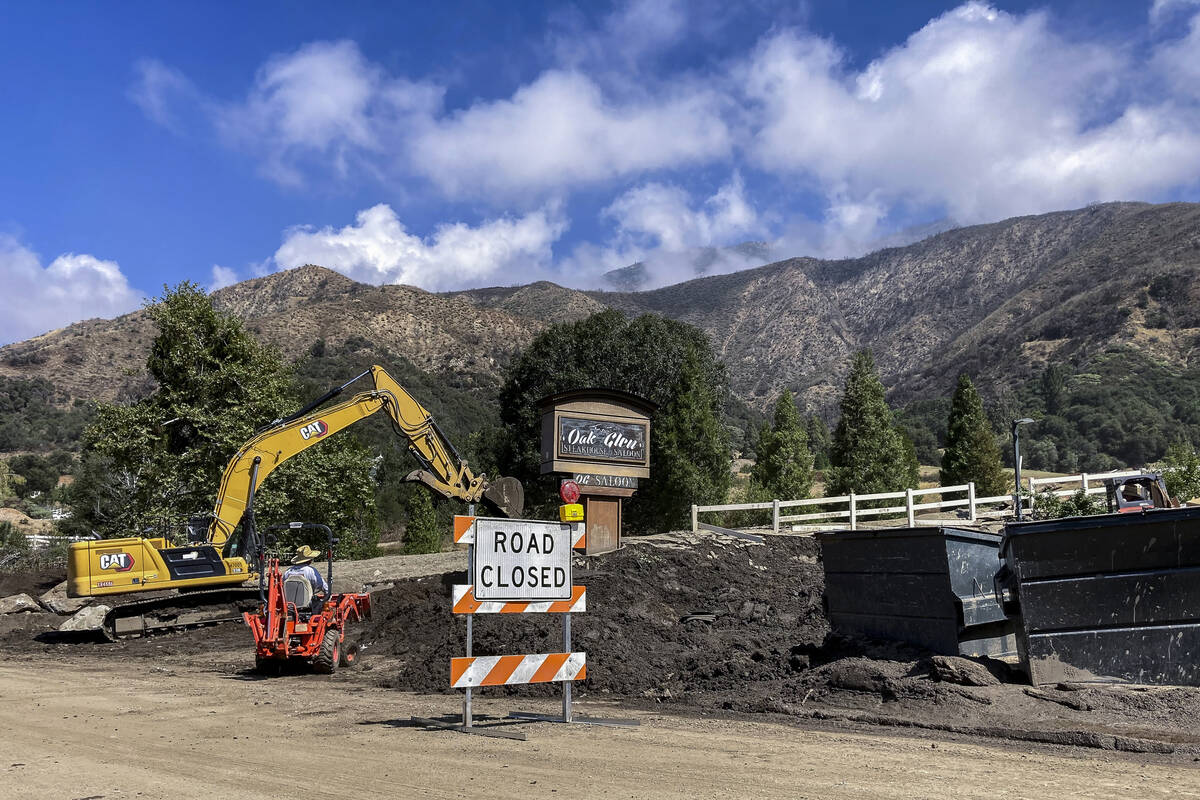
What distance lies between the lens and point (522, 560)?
962 centimetres

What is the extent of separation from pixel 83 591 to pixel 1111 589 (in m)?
17.3

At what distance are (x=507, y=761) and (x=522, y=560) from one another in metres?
2.35

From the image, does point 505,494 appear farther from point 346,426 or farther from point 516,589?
point 516,589

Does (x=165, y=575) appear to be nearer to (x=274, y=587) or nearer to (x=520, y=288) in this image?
(x=274, y=587)

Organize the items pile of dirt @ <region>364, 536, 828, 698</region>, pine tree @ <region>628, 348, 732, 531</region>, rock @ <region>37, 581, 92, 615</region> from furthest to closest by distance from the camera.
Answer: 1. pine tree @ <region>628, 348, 732, 531</region>
2. rock @ <region>37, 581, 92, 615</region>
3. pile of dirt @ <region>364, 536, 828, 698</region>

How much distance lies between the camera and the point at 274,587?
47.2 feet

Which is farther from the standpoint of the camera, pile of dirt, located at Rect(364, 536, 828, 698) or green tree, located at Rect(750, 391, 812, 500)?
green tree, located at Rect(750, 391, 812, 500)

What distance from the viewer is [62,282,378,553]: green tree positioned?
3073cm

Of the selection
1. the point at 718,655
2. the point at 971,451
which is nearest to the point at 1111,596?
the point at 718,655

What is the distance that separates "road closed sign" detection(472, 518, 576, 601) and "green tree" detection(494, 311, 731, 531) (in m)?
33.8

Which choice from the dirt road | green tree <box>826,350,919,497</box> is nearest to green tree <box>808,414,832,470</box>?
green tree <box>826,350,919,497</box>

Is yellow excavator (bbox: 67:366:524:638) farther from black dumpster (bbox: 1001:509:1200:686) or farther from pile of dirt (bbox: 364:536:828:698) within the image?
black dumpster (bbox: 1001:509:1200:686)

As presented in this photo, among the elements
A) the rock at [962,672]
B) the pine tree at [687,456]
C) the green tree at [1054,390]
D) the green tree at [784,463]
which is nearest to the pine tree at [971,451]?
the green tree at [784,463]

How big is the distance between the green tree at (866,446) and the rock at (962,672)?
33.0m
